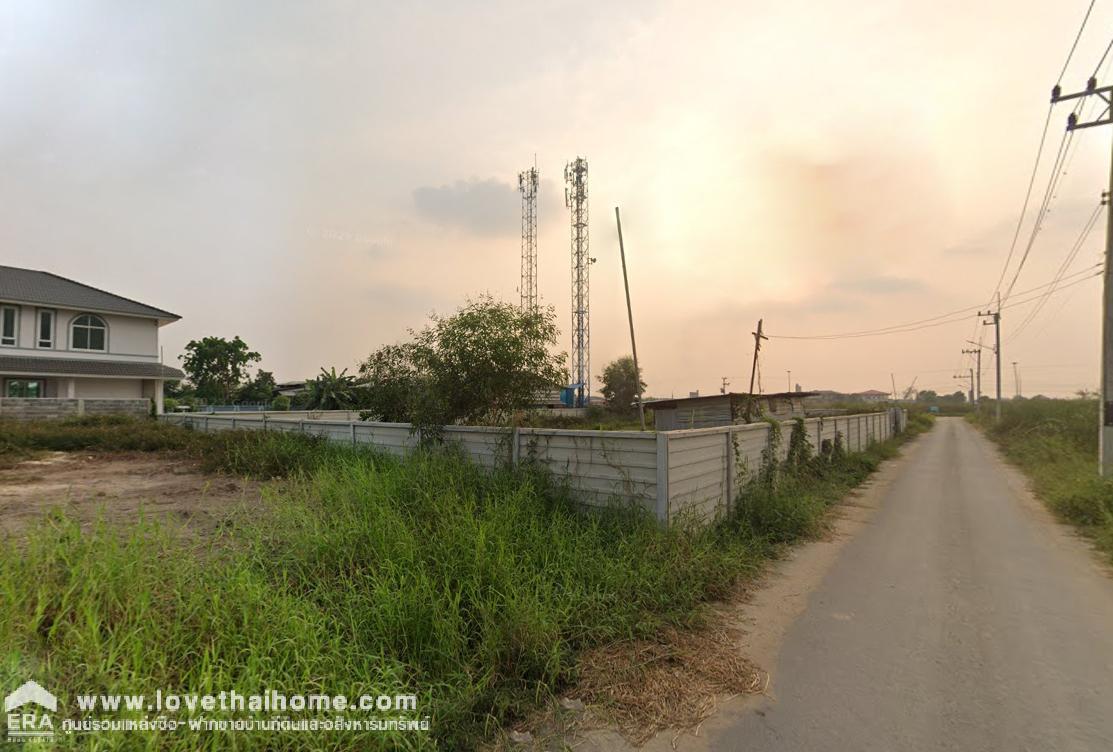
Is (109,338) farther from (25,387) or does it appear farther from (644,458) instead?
(644,458)

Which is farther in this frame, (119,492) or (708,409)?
(708,409)

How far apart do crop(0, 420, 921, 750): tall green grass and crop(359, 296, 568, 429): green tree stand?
258 centimetres

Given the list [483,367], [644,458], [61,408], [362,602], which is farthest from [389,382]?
[61,408]

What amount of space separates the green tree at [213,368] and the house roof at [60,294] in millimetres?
25651

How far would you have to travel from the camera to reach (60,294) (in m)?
23.1

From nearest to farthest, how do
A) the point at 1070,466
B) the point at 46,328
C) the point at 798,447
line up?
the point at 798,447 → the point at 1070,466 → the point at 46,328

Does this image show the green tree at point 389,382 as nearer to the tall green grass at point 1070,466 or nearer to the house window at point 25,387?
the tall green grass at point 1070,466

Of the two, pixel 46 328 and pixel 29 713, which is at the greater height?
pixel 46 328

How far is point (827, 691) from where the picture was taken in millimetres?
2799

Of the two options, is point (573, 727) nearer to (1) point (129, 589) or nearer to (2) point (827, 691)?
(2) point (827, 691)

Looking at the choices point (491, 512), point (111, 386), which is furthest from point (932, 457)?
point (111, 386)

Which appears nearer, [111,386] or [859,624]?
[859,624]

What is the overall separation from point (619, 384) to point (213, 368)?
1585 inches

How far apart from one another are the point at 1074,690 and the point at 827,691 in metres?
1.37
